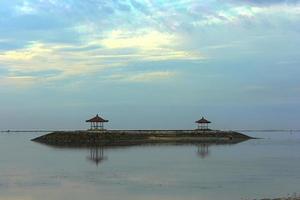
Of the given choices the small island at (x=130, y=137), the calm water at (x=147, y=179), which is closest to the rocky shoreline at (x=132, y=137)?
the small island at (x=130, y=137)

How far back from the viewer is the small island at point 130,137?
3644 inches

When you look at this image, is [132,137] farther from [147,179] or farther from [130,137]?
[147,179]

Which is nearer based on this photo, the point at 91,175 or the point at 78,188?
the point at 78,188

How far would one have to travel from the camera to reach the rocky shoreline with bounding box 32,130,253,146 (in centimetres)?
9250

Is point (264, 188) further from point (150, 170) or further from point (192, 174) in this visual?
point (150, 170)

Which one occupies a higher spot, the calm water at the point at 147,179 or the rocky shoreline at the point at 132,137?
the rocky shoreline at the point at 132,137

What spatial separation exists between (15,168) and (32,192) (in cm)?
1637

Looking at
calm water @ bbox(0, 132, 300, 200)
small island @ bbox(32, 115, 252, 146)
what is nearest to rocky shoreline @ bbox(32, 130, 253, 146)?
small island @ bbox(32, 115, 252, 146)

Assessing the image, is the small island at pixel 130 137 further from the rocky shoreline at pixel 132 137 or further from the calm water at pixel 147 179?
the calm water at pixel 147 179

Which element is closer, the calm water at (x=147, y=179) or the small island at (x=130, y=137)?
the calm water at (x=147, y=179)

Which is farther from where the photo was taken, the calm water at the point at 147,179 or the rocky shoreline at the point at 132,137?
the rocky shoreline at the point at 132,137

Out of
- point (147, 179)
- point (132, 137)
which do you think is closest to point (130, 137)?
point (132, 137)

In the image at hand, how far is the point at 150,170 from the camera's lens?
143 feet

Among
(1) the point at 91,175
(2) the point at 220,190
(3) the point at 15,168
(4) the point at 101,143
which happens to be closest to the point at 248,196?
(2) the point at 220,190
